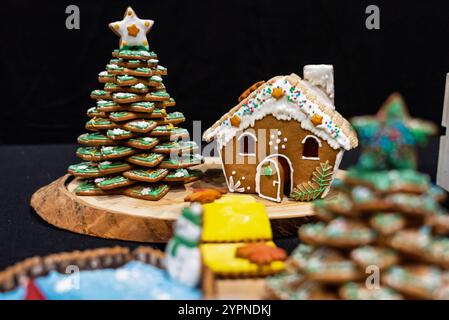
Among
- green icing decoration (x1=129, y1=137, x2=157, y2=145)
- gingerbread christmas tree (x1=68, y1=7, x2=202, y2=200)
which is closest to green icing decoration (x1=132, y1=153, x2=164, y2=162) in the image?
gingerbread christmas tree (x1=68, y1=7, x2=202, y2=200)

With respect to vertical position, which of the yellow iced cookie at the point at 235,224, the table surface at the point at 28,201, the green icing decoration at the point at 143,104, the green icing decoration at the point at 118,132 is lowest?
the table surface at the point at 28,201

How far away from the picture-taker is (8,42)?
6.54 meters

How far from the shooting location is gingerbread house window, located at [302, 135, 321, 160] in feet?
13.1

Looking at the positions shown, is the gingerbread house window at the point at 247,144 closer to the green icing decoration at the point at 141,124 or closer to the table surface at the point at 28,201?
the green icing decoration at the point at 141,124

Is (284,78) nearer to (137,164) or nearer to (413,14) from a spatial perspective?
(137,164)

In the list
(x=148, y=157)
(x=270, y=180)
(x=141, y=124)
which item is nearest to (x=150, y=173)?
(x=148, y=157)

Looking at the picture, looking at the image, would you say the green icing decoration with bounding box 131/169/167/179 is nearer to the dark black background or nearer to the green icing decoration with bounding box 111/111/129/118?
the green icing decoration with bounding box 111/111/129/118

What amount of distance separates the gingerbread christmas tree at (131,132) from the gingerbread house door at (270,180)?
0.63 meters

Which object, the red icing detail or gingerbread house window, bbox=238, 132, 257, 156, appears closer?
the red icing detail

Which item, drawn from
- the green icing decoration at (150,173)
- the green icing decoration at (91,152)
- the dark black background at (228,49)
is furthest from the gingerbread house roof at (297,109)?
the dark black background at (228,49)

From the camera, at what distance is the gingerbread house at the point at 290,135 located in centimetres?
392

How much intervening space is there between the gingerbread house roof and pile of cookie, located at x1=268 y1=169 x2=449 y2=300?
5.37 ft

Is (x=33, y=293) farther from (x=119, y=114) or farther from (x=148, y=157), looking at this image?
(x=119, y=114)

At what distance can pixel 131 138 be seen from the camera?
4109 millimetres
